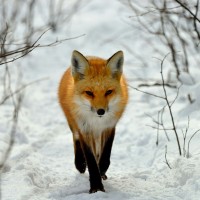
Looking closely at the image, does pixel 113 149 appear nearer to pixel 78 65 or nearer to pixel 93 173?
pixel 93 173

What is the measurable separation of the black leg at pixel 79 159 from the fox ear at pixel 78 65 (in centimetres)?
103

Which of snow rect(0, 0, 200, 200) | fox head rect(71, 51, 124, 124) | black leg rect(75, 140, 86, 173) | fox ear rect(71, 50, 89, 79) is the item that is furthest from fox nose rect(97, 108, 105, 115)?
black leg rect(75, 140, 86, 173)

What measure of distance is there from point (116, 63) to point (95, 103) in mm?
631

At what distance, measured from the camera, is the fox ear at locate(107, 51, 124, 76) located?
15.4ft

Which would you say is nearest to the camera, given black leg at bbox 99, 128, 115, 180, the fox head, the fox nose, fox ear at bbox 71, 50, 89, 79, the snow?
the fox nose

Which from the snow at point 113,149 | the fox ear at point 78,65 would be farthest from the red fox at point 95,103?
the snow at point 113,149

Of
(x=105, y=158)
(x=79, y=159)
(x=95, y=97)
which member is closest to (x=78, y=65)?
(x=95, y=97)

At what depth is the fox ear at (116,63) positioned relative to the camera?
185 inches

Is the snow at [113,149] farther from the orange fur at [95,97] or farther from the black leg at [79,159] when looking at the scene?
the orange fur at [95,97]

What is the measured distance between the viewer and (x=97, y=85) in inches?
175

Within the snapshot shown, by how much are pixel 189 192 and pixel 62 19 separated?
8.82m

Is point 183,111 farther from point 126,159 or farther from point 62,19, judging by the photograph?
point 62,19

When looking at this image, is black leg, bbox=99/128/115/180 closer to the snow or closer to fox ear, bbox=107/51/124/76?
the snow

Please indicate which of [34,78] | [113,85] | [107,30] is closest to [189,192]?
[113,85]
